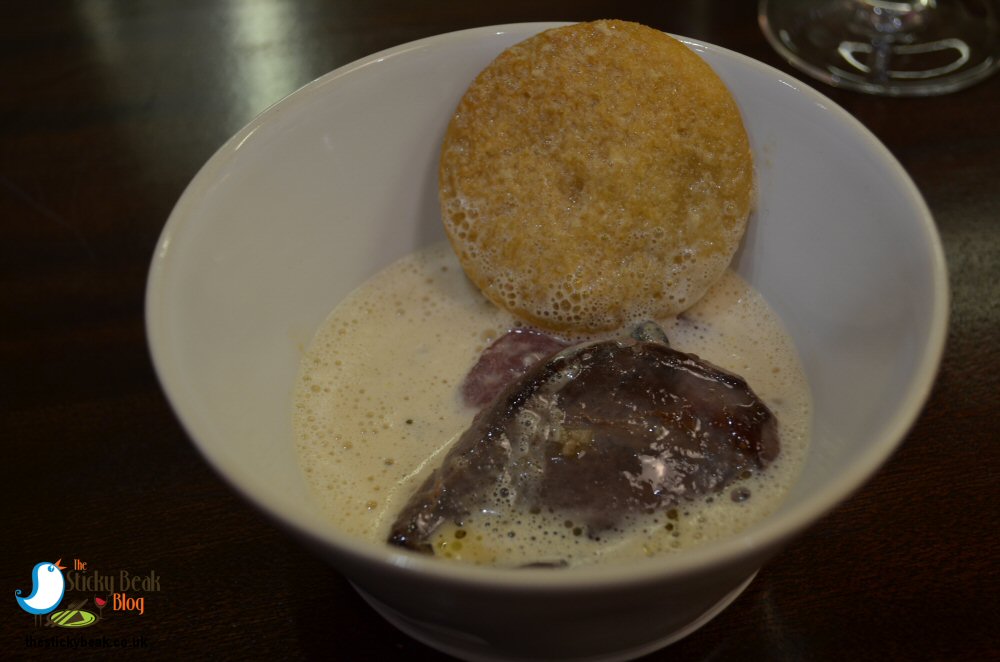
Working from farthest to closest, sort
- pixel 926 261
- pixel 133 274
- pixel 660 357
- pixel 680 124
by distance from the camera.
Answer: pixel 133 274, pixel 680 124, pixel 660 357, pixel 926 261

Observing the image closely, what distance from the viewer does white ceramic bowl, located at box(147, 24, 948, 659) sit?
0.59 m

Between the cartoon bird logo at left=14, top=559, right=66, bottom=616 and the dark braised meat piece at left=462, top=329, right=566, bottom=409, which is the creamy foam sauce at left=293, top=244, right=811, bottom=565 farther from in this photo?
the cartoon bird logo at left=14, top=559, right=66, bottom=616

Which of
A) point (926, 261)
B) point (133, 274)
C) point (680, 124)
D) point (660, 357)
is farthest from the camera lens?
point (133, 274)

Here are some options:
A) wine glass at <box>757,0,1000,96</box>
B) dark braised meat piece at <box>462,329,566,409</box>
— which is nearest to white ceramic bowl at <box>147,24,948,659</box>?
dark braised meat piece at <box>462,329,566,409</box>

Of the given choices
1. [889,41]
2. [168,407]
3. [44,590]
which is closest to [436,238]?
[168,407]

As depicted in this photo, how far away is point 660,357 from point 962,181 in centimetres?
63

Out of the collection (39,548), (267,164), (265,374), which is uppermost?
(267,164)

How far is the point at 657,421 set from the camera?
0.81 metres

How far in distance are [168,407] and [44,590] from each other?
0.23 meters

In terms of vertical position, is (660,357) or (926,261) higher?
(926,261)

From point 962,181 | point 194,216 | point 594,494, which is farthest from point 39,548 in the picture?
point 962,181

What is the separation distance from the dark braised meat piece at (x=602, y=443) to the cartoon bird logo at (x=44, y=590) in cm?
34

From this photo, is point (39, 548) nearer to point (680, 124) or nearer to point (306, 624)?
point (306, 624)

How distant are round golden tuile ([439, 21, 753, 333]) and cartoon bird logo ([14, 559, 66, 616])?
530 millimetres
